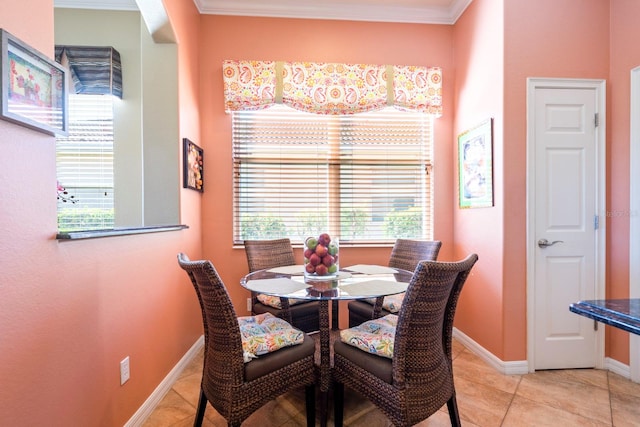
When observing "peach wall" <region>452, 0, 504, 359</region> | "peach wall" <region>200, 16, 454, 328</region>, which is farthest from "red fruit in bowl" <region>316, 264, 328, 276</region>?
"peach wall" <region>452, 0, 504, 359</region>

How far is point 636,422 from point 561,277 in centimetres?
91

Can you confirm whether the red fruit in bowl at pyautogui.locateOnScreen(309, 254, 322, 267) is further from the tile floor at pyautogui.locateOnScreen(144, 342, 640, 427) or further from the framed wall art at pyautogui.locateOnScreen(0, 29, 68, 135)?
the framed wall art at pyautogui.locateOnScreen(0, 29, 68, 135)

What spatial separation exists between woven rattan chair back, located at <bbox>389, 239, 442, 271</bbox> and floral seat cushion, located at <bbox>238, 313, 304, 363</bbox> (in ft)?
4.15

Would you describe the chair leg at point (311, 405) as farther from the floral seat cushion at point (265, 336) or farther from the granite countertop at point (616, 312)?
the granite countertop at point (616, 312)

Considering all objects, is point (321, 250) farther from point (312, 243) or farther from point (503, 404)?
point (503, 404)

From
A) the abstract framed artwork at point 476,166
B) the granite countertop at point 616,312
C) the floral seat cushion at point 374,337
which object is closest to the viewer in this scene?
the granite countertop at point 616,312

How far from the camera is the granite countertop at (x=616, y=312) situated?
2.97 feet

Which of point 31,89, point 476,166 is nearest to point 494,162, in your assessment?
point 476,166

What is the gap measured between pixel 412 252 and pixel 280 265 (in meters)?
1.16

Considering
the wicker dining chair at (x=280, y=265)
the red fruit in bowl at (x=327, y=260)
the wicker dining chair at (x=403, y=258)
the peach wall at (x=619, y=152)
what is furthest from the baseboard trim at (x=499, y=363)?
the red fruit in bowl at (x=327, y=260)

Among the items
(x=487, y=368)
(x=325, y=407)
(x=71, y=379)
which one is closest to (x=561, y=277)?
(x=487, y=368)

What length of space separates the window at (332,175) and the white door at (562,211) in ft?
3.21

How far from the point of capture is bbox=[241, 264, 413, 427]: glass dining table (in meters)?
1.56

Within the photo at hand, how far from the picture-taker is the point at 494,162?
2.35m
